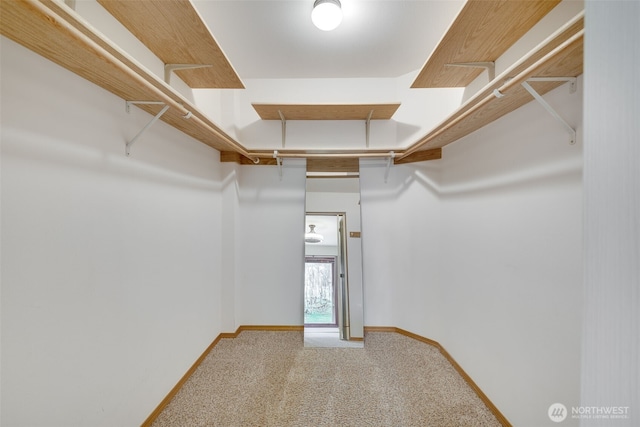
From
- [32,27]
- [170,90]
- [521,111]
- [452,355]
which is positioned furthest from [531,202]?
[32,27]

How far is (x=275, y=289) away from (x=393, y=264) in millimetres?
1234

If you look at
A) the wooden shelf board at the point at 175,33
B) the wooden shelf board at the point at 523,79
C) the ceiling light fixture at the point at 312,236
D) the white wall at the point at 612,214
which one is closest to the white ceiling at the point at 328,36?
the wooden shelf board at the point at 175,33

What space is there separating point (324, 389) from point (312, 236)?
1314 millimetres

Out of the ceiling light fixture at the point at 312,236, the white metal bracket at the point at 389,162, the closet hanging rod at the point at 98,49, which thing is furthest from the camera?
the ceiling light fixture at the point at 312,236

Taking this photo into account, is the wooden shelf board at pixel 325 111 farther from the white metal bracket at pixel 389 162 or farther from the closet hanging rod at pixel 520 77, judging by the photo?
the closet hanging rod at pixel 520 77

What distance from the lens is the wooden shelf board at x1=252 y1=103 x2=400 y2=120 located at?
238cm

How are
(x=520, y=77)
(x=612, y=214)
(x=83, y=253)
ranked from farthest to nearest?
1. (x=83, y=253)
2. (x=520, y=77)
3. (x=612, y=214)

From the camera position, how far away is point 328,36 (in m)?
2.05

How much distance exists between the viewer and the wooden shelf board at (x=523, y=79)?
0.90 metres

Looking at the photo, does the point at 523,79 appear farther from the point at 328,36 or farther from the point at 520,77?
the point at 328,36

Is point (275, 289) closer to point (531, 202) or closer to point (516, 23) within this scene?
point (531, 202)

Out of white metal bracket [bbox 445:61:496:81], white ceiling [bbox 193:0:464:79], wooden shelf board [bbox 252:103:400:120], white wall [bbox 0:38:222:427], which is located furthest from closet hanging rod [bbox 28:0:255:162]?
white metal bracket [bbox 445:61:496:81]

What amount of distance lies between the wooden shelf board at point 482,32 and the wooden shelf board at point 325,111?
2.05 feet

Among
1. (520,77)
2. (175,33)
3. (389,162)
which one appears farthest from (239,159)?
(520,77)
